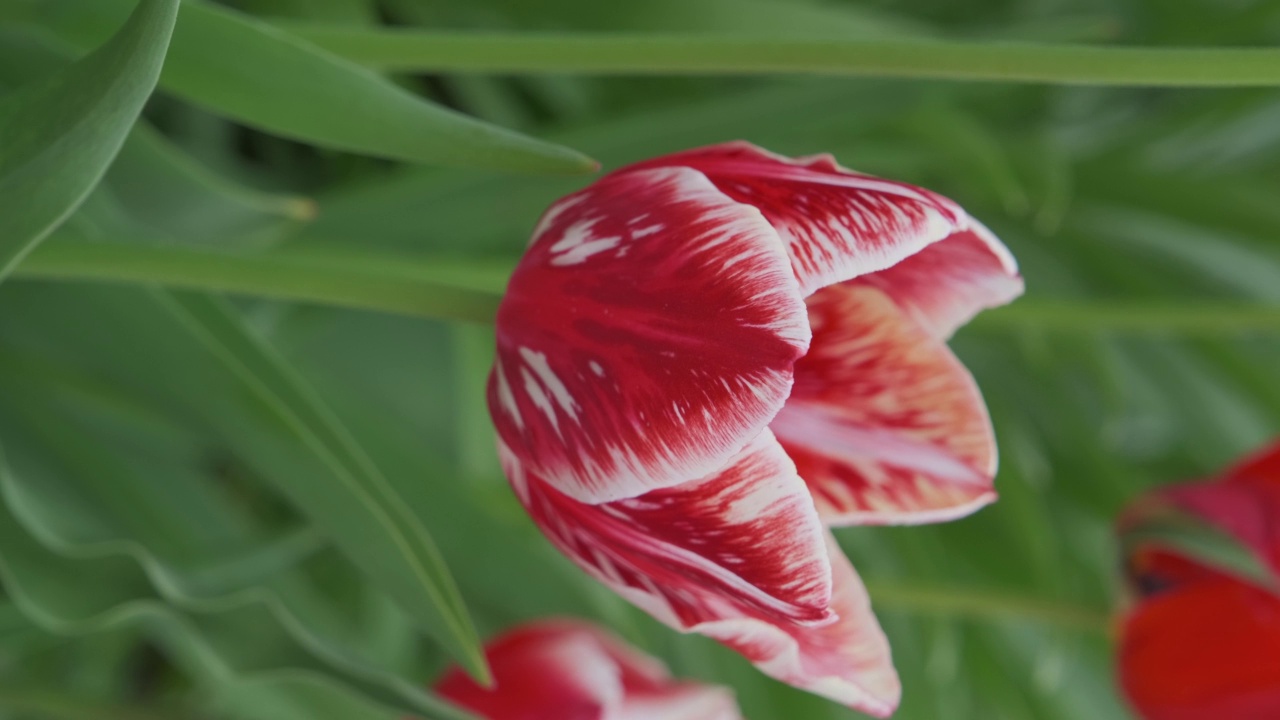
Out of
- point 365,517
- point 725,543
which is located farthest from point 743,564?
point 365,517

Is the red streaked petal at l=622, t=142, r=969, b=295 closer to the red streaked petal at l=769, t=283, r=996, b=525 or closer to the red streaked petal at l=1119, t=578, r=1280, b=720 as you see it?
the red streaked petal at l=769, t=283, r=996, b=525

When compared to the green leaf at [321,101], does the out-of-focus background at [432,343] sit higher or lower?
lower

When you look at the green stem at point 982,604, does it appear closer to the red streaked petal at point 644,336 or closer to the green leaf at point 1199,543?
the green leaf at point 1199,543

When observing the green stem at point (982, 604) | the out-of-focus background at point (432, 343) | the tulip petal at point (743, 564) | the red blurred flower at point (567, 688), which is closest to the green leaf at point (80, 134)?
the out-of-focus background at point (432, 343)

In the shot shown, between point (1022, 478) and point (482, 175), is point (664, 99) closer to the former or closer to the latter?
point (482, 175)

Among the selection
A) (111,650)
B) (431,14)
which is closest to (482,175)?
(431,14)

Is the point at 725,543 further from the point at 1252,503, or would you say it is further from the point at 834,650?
the point at 1252,503

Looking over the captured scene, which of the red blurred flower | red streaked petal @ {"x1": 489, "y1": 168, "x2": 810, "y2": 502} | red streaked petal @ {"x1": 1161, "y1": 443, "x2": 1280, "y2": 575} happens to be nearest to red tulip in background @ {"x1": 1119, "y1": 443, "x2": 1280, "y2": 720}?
red streaked petal @ {"x1": 1161, "y1": 443, "x2": 1280, "y2": 575}
